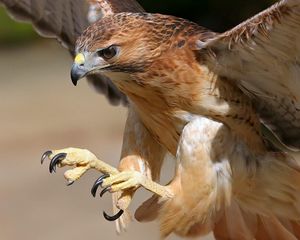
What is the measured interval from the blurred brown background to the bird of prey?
2129mm

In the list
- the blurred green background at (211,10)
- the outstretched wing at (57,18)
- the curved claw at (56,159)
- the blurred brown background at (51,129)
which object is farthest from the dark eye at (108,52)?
the blurred green background at (211,10)

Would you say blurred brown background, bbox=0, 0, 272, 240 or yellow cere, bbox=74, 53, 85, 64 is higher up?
yellow cere, bbox=74, 53, 85, 64

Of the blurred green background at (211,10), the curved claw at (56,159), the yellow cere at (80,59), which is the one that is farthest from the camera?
the blurred green background at (211,10)

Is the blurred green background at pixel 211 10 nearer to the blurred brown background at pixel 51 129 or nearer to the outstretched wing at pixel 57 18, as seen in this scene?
the blurred brown background at pixel 51 129

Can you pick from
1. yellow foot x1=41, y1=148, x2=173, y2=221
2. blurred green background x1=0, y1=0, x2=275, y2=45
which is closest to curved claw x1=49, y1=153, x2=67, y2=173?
yellow foot x1=41, y1=148, x2=173, y2=221

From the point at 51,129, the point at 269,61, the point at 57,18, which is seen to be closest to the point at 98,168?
the point at 269,61

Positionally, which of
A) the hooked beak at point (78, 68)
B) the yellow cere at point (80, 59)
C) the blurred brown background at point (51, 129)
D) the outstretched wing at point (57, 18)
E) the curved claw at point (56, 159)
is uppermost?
the yellow cere at point (80, 59)

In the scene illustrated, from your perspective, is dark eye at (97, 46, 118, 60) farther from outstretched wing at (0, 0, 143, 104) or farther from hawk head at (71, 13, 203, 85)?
outstretched wing at (0, 0, 143, 104)

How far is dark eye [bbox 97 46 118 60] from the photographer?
4.81 m

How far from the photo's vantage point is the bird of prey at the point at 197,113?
4843 millimetres

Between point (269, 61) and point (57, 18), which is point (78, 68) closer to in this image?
point (269, 61)

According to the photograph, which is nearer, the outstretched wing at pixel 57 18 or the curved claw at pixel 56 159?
the curved claw at pixel 56 159

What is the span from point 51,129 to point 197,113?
21.0 ft

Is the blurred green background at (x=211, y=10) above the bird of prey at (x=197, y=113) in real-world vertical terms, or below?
below
